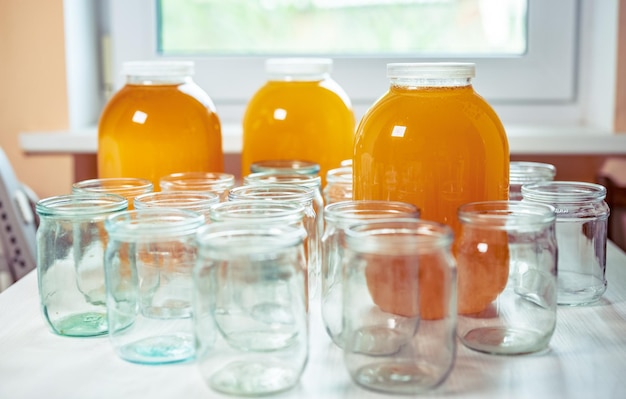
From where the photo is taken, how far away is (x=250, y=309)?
0.71 m

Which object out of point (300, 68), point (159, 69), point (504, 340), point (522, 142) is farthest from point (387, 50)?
point (504, 340)

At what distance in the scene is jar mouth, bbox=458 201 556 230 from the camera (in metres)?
0.77

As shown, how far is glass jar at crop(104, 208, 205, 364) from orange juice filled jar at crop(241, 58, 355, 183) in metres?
0.39

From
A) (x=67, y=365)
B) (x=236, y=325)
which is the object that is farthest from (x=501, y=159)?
(x=67, y=365)

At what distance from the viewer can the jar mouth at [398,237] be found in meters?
0.67

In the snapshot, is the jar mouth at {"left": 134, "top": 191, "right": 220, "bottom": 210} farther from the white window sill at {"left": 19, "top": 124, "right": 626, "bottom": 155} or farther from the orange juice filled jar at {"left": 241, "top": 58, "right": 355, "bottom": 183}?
the white window sill at {"left": 19, "top": 124, "right": 626, "bottom": 155}

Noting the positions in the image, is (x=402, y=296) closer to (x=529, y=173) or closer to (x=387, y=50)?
(x=529, y=173)

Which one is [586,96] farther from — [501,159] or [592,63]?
[501,159]

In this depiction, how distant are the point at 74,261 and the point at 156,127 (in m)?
0.29

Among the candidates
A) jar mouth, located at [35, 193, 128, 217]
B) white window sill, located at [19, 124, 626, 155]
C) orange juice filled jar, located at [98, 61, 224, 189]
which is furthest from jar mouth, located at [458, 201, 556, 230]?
white window sill, located at [19, 124, 626, 155]

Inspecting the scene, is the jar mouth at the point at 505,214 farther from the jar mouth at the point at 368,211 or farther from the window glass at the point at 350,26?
the window glass at the point at 350,26

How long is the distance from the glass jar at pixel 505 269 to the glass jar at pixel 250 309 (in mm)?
170

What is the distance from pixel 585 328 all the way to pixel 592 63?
3.69ft

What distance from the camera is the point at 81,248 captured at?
844mm
